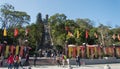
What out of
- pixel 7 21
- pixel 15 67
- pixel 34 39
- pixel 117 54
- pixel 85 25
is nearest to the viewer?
pixel 15 67

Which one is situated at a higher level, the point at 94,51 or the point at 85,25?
the point at 85,25

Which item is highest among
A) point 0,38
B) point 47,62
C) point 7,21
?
point 7,21

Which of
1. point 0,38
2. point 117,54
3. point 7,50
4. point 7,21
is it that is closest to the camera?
point 7,50

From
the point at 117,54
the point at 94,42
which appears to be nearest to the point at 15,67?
the point at 117,54

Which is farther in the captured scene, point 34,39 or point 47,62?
point 34,39

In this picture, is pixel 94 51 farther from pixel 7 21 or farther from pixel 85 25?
pixel 85 25

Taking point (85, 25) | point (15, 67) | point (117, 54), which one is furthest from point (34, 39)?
point (15, 67)

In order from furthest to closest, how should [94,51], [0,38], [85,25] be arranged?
1. [85,25]
2. [0,38]
3. [94,51]

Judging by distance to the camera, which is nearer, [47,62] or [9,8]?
[47,62]

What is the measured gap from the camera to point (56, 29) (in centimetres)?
6706

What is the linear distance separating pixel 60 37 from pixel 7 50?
29.6 m

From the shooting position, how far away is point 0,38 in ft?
170

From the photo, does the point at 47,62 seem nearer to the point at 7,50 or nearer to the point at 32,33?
the point at 7,50

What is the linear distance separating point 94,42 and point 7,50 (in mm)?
34558
